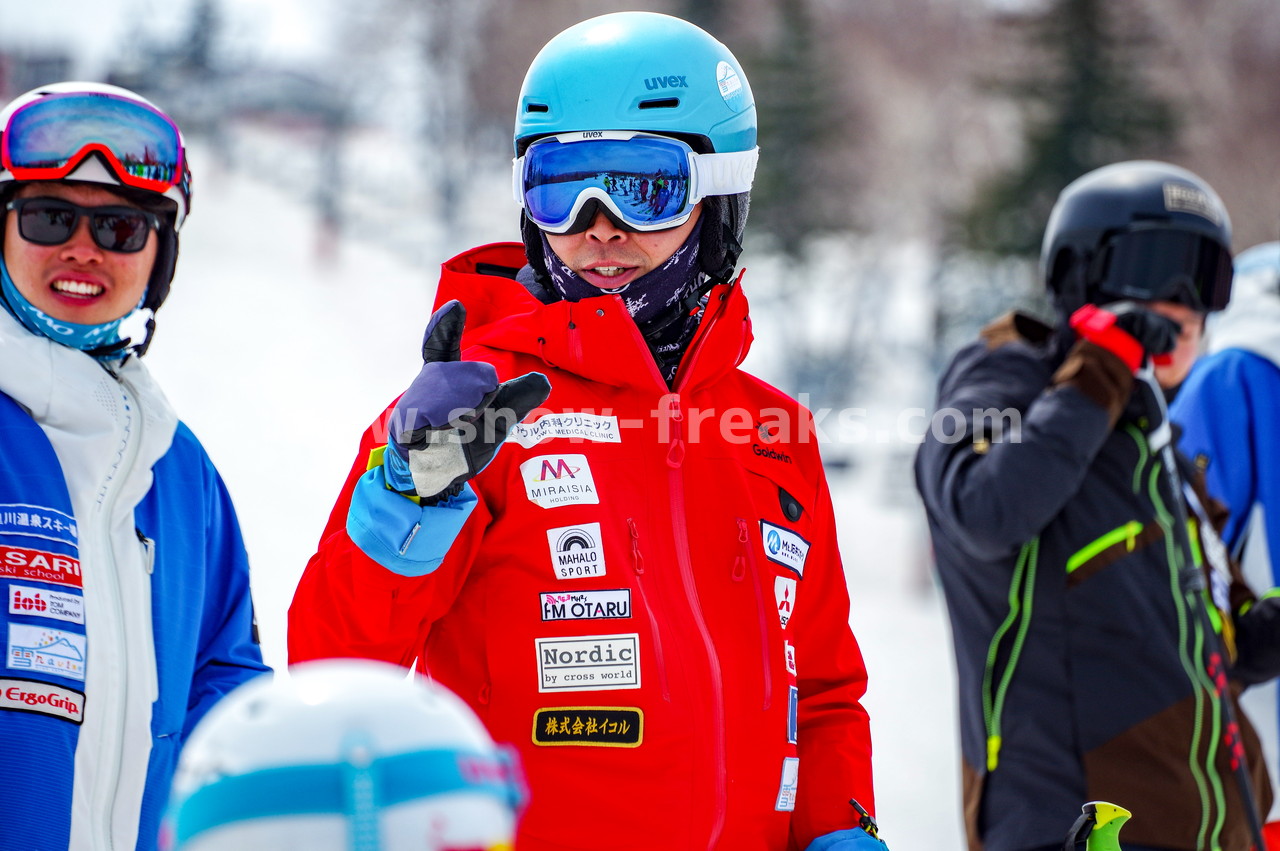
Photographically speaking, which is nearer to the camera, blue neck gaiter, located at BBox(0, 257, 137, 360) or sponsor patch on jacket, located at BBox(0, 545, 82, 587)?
sponsor patch on jacket, located at BBox(0, 545, 82, 587)

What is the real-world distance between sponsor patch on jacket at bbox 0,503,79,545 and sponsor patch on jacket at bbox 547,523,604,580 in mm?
1001

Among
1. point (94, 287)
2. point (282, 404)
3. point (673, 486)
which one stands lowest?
point (673, 486)

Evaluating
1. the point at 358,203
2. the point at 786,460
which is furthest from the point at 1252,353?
the point at 358,203

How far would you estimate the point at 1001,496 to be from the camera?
3150mm

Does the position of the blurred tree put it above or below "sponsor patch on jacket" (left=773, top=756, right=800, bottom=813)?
above

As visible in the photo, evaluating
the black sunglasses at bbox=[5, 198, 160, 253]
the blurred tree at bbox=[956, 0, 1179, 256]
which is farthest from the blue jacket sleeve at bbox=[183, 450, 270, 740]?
the blurred tree at bbox=[956, 0, 1179, 256]

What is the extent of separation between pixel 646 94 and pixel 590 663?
1.08 metres

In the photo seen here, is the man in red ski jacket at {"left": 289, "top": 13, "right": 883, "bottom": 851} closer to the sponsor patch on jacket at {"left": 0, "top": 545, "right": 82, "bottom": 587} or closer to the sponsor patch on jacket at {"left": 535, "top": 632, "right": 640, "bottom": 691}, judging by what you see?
the sponsor patch on jacket at {"left": 535, "top": 632, "right": 640, "bottom": 691}

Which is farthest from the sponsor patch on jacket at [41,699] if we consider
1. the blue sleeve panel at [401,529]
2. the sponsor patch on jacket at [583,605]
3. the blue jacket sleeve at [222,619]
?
the sponsor patch on jacket at [583,605]

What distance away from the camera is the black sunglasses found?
2584mm

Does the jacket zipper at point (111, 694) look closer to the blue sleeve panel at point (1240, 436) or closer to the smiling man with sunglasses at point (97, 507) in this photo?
the smiling man with sunglasses at point (97, 507)

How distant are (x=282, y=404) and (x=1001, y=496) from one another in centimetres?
1676

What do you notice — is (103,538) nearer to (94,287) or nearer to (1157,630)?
(94,287)

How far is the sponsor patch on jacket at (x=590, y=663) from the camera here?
200cm
